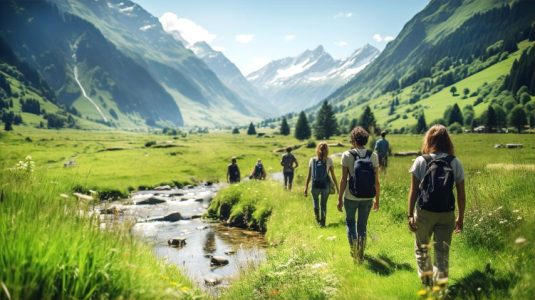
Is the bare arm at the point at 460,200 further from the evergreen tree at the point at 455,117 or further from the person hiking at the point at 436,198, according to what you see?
the evergreen tree at the point at 455,117

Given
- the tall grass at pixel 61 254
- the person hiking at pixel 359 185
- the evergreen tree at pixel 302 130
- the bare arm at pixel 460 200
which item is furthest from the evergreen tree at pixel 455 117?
the tall grass at pixel 61 254

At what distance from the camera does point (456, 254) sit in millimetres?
10133

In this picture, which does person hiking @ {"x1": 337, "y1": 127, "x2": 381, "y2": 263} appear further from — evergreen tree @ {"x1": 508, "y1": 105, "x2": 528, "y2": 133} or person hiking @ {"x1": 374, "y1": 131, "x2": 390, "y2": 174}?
evergreen tree @ {"x1": 508, "y1": 105, "x2": 528, "y2": 133}

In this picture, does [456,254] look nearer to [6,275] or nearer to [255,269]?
[255,269]

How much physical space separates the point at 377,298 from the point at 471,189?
854 cm

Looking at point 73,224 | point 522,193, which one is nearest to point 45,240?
Result: point 73,224

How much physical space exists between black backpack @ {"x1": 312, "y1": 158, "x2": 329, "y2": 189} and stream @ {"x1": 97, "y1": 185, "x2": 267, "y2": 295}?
3399 mm

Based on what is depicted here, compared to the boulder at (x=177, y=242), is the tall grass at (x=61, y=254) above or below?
above

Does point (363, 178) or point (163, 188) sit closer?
point (363, 178)

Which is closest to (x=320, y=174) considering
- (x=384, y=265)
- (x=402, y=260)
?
(x=402, y=260)

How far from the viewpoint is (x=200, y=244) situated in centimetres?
2009

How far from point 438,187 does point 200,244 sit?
14.5 metres

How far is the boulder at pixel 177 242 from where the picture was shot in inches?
785

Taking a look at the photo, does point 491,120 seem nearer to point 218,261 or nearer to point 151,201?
point 151,201
